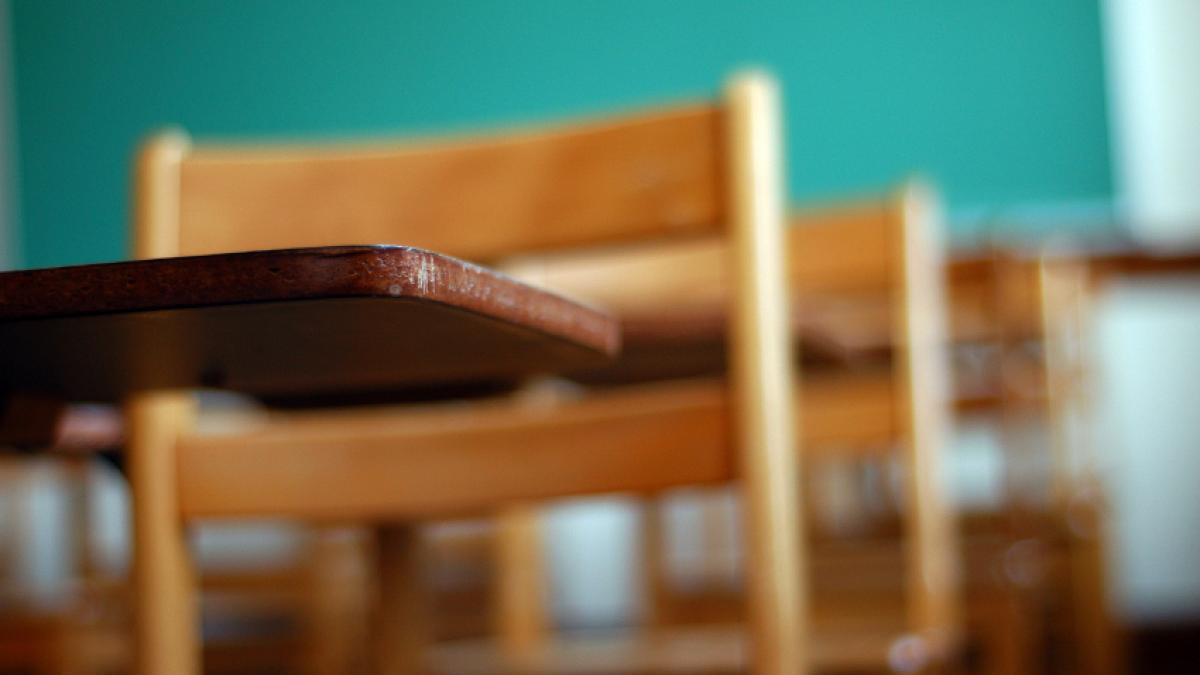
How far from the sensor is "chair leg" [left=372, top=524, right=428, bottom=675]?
1.35 m

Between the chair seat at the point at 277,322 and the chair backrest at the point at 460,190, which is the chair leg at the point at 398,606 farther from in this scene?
the chair seat at the point at 277,322

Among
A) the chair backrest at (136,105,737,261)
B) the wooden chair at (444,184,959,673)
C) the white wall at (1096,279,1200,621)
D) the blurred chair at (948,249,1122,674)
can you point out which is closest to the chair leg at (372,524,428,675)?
the wooden chair at (444,184,959,673)

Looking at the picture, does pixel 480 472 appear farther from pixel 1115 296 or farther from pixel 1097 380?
pixel 1115 296

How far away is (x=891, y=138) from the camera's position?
465 centimetres

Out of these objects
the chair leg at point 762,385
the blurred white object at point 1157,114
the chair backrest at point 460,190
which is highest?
the blurred white object at point 1157,114

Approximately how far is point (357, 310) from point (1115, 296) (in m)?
4.24

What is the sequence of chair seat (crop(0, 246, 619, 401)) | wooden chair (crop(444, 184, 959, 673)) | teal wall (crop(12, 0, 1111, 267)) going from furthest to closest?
teal wall (crop(12, 0, 1111, 267))
wooden chair (crop(444, 184, 959, 673))
chair seat (crop(0, 246, 619, 401))

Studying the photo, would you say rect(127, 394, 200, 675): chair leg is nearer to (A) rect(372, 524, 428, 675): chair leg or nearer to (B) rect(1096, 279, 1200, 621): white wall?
(A) rect(372, 524, 428, 675): chair leg

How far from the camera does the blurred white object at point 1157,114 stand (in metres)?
4.43

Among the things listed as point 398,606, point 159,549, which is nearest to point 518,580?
point 398,606

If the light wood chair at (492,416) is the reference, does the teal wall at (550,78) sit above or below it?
above

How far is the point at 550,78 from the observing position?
4.88 metres

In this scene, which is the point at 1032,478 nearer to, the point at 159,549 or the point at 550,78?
the point at 159,549

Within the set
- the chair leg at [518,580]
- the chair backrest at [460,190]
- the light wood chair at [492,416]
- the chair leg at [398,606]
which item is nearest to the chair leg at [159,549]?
the light wood chair at [492,416]
